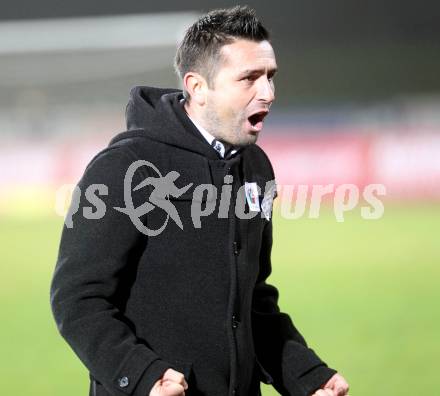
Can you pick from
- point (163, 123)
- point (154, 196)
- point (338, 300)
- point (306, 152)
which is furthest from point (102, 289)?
point (306, 152)

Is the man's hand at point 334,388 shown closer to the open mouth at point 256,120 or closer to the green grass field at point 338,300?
the open mouth at point 256,120

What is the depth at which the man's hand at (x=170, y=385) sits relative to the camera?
92.7 inches

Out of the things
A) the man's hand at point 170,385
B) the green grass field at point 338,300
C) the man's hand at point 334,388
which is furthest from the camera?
the green grass field at point 338,300

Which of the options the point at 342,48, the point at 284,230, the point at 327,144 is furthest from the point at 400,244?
the point at 342,48

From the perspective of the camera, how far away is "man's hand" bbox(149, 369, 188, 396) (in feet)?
7.72

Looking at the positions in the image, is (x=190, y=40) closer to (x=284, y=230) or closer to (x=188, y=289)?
(x=188, y=289)

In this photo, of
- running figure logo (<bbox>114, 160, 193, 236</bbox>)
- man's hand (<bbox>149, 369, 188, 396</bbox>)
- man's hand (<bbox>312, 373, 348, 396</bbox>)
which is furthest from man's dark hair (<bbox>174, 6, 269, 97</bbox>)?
man's hand (<bbox>312, 373, 348, 396</bbox>)

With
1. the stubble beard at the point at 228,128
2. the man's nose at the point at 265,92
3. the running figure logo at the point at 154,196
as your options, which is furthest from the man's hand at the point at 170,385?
the man's nose at the point at 265,92

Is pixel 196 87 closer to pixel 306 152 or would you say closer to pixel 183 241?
pixel 183 241

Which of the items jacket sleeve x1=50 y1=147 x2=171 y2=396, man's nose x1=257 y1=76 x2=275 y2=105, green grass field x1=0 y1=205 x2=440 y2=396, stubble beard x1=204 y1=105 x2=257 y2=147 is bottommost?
green grass field x1=0 y1=205 x2=440 y2=396

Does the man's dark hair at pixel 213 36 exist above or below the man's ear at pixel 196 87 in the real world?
above

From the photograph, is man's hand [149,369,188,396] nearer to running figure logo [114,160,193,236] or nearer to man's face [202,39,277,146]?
running figure logo [114,160,193,236]

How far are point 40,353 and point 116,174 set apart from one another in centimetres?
469

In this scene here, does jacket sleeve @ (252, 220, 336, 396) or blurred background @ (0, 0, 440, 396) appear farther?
blurred background @ (0, 0, 440, 396)
